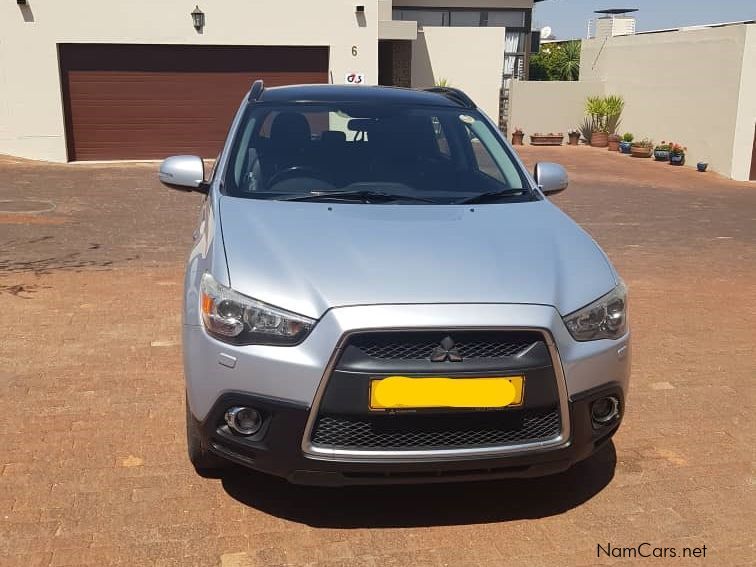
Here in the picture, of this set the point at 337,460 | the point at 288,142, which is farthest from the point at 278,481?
the point at 288,142

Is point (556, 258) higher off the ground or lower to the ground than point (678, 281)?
higher

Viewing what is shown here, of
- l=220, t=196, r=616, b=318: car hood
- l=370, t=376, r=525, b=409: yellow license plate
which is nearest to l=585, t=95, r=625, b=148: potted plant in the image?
l=220, t=196, r=616, b=318: car hood

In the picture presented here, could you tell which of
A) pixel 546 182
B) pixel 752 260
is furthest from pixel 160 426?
pixel 752 260

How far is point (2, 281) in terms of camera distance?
22.6 ft

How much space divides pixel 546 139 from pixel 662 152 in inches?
166

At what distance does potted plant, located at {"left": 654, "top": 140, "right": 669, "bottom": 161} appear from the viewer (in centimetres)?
1991

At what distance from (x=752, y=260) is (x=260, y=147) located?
6534 mm

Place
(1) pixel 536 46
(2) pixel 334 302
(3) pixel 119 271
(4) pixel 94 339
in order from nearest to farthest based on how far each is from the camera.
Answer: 1. (2) pixel 334 302
2. (4) pixel 94 339
3. (3) pixel 119 271
4. (1) pixel 536 46

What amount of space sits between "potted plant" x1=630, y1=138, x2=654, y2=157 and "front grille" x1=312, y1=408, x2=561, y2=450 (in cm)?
1929

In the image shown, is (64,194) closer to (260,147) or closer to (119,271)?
(119,271)

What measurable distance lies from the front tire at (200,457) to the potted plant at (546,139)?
21165 mm

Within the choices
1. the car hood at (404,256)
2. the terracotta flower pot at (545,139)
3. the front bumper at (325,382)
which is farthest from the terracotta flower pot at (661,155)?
the front bumper at (325,382)

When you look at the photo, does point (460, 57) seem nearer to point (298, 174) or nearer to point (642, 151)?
point (642, 151)

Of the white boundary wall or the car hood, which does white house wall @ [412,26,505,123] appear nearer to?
the white boundary wall
